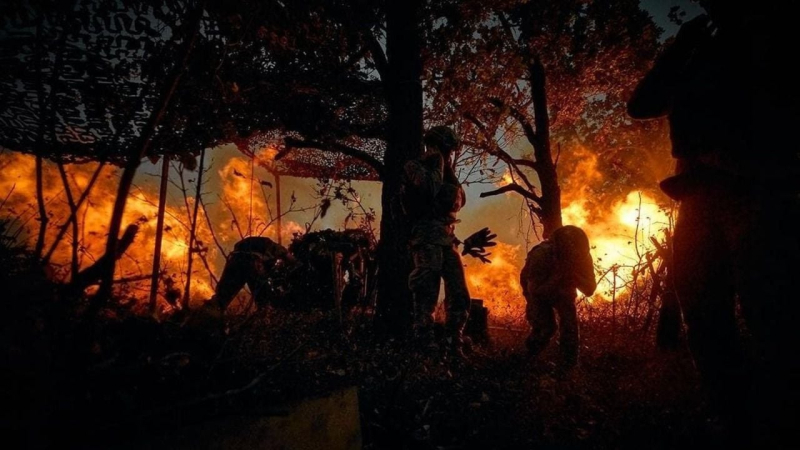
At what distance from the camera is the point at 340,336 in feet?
16.1

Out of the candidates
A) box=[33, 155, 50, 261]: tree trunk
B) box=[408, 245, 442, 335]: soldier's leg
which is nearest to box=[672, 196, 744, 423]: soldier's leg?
box=[408, 245, 442, 335]: soldier's leg

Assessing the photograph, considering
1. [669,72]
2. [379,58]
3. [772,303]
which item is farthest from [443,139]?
[772,303]

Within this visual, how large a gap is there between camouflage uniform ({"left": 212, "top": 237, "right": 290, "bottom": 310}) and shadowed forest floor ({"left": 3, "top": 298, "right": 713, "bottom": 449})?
7.48 ft

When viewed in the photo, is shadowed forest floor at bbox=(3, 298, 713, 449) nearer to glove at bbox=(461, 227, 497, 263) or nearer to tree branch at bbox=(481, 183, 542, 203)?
glove at bbox=(461, 227, 497, 263)

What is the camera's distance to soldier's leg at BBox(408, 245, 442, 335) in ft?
13.8

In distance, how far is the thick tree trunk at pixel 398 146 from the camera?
5.24 metres

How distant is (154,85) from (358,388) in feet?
12.4

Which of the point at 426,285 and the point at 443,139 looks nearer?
the point at 426,285

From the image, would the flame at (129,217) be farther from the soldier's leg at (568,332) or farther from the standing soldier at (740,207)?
the soldier's leg at (568,332)

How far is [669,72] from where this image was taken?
2.65 metres

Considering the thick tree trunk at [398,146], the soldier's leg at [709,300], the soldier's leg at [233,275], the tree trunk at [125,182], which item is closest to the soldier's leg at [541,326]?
the thick tree trunk at [398,146]

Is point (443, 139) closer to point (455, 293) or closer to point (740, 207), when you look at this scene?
point (455, 293)

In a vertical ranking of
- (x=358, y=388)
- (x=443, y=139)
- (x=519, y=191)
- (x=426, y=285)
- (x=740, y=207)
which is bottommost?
(x=358, y=388)

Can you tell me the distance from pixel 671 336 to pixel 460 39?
649 centimetres
